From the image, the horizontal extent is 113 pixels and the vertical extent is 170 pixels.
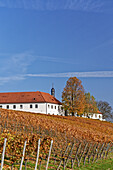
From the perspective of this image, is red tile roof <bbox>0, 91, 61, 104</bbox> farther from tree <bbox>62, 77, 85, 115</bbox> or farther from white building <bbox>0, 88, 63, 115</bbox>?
tree <bbox>62, 77, 85, 115</bbox>

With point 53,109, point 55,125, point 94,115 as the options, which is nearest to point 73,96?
point 53,109

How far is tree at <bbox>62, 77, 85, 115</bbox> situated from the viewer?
184 ft

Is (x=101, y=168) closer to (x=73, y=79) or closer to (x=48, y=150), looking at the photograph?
(x=48, y=150)

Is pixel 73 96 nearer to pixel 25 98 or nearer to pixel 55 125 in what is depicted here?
pixel 25 98

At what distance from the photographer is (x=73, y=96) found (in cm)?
5722

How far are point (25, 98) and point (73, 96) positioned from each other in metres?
15.7

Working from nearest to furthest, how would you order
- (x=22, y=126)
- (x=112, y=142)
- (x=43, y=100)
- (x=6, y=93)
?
(x=112, y=142)
(x=22, y=126)
(x=43, y=100)
(x=6, y=93)

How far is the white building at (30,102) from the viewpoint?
208 ft

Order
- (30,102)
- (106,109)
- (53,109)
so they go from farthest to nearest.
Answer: (106,109) → (53,109) → (30,102)

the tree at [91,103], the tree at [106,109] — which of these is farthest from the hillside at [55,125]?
the tree at [106,109]

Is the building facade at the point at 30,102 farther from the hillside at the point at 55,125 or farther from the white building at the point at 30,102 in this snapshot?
the hillside at the point at 55,125

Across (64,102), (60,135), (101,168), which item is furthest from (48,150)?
(64,102)

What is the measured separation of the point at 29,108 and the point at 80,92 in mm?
15847

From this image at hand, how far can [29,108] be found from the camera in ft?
211
